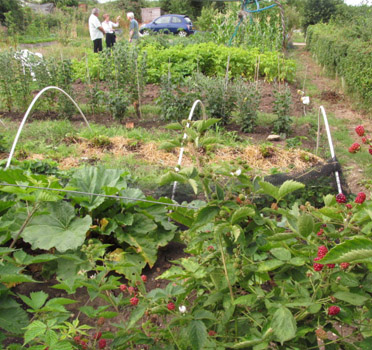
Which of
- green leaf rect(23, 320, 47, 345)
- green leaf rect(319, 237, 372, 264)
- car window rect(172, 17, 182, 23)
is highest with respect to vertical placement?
car window rect(172, 17, 182, 23)

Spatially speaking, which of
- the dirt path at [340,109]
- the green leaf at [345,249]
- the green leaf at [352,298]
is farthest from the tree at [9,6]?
the green leaf at [345,249]

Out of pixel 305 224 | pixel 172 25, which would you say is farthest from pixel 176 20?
pixel 305 224

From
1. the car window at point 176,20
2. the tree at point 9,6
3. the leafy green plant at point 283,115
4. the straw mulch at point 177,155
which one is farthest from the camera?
the tree at point 9,6

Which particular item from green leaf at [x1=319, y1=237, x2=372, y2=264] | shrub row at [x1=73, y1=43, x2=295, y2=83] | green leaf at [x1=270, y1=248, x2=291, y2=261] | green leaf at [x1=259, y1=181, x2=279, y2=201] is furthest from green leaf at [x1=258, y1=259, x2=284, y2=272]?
shrub row at [x1=73, y1=43, x2=295, y2=83]

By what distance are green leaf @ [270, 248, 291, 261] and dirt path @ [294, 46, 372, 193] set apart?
11.6ft

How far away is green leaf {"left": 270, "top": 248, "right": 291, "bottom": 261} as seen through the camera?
1.36m

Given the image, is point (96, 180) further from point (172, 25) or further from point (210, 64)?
point (172, 25)

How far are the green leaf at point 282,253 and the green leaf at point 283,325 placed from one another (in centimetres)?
18

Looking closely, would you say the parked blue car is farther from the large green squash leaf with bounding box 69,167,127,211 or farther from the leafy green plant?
the large green squash leaf with bounding box 69,167,127,211

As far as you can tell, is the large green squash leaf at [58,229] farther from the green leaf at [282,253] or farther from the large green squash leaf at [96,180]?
the green leaf at [282,253]

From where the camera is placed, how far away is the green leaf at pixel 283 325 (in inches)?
46.7

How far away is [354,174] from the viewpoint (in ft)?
17.1

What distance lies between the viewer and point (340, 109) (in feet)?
29.0

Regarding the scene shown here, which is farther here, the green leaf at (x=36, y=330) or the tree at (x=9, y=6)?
the tree at (x=9, y=6)
